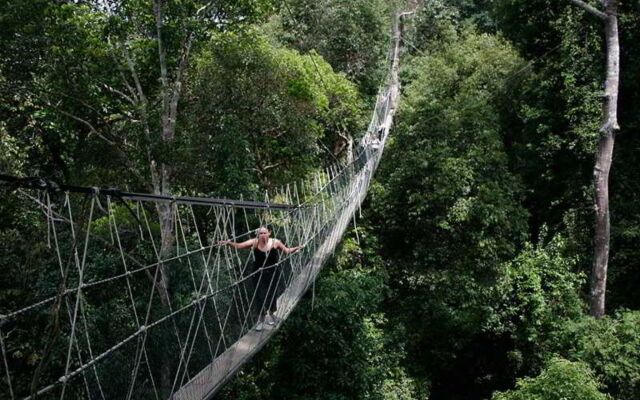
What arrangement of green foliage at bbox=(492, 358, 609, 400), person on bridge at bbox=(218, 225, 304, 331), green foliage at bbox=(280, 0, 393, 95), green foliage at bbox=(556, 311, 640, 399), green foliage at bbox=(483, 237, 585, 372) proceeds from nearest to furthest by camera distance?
person on bridge at bbox=(218, 225, 304, 331) < green foliage at bbox=(492, 358, 609, 400) < green foliage at bbox=(556, 311, 640, 399) < green foliage at bbox=(483, 237, 585, 372) < green foliage at bbox=(280, 0, 393, 95)

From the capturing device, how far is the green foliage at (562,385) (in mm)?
4039

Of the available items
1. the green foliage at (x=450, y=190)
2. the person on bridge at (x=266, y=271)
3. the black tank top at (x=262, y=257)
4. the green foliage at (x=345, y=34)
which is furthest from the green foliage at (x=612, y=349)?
the green foliage at (x=345, y=34)

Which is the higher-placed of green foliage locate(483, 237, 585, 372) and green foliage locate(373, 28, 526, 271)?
green foliage locate(373, 28, 526, 271)

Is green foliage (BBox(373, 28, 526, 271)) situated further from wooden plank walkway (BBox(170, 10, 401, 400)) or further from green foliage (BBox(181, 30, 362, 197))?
green foliage (BBox(181, 30, 362, 197))

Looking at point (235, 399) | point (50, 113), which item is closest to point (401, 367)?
point (235, 399)

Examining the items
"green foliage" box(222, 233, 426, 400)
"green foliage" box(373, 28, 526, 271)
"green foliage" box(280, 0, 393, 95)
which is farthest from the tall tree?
"green foliage" box(280, 0, 393, 95)

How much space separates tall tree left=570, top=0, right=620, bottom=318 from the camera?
204 inches

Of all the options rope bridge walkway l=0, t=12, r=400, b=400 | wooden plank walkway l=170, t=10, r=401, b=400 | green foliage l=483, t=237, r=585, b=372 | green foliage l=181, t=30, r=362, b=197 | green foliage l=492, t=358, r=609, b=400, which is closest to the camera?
wooden plank walkway l=170, t=10, r=401, b=400

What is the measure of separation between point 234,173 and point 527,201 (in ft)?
13.5

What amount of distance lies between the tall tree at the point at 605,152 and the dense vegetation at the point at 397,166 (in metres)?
0.27

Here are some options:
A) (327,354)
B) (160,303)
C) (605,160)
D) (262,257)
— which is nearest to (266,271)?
(262,257)

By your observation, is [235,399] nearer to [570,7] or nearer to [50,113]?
[50,113]

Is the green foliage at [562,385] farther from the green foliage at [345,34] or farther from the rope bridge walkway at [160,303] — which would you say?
the green foliage at [345,34]

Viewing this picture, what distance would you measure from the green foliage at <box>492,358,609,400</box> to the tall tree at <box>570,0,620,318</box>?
1.08 m
